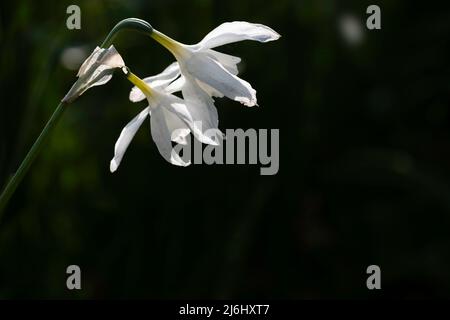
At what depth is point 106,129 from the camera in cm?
180

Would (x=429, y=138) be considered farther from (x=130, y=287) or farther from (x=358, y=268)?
(x=130, y=287)

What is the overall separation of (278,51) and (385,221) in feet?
1.61

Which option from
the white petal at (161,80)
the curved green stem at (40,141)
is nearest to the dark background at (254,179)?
the white petal at (161,80)

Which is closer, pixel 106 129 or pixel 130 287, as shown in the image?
pixel 130 287

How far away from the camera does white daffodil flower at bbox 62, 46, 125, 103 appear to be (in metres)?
0.72

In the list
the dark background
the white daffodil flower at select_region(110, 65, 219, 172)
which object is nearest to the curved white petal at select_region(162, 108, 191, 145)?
the white daffodil flower at select_region(110, 65, 219, 172)

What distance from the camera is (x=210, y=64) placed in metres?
0.78

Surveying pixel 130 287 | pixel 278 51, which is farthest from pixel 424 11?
pixel 130 287

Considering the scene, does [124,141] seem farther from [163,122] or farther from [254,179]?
[254,179]

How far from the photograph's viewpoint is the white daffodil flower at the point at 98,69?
72 centimetres

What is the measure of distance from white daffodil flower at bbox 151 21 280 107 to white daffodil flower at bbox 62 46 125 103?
0.06m

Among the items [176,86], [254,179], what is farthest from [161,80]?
[254,179]

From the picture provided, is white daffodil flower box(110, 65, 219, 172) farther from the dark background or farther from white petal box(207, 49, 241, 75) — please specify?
the dark background

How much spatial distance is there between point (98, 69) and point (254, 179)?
3.31 feet
